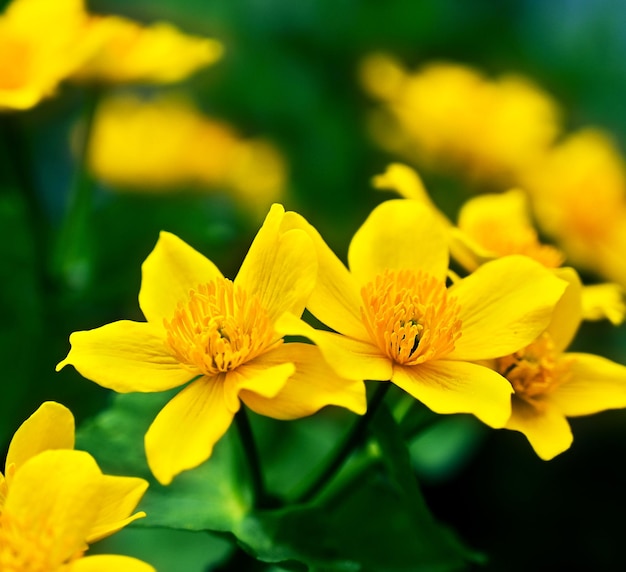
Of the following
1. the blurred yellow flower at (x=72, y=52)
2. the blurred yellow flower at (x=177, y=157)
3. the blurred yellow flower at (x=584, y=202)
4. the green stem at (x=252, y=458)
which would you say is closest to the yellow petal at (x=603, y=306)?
the green stem at (x=252, y=458)

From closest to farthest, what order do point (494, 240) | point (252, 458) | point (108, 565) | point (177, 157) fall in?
point (108, 565), point (252, 458), point (494, 240), point (177, 157)

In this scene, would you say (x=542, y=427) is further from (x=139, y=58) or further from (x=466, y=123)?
(x=466, y=123)

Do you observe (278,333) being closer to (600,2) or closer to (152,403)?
(152,403)

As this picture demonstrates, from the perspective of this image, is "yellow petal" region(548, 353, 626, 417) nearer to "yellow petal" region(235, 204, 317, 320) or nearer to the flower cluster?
"yellow petal" region(235, 204, 317, 320)

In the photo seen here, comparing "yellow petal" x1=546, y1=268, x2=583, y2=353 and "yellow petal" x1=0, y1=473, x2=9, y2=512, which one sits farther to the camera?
"yellow petal" x1=546, y1=268, x2=583, y2=353

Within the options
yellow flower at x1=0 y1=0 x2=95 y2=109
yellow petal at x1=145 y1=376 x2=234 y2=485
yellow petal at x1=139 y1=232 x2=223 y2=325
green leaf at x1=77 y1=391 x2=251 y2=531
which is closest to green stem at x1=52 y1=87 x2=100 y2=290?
yellow flower at x1=0 y1=0 x2=95 y2=109

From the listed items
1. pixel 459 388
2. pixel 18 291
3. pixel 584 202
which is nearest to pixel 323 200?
pixel 584 202
